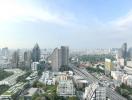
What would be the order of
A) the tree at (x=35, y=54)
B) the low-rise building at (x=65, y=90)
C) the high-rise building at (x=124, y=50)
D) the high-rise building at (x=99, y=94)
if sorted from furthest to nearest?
the high-rise building at (x=124, y=50) → the tree at (x=35, y=54) → the low-rise building at (x=65, y=90) → the high-rise building at (x=99, y=94)

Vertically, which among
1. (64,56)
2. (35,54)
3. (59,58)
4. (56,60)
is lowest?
(56,60)

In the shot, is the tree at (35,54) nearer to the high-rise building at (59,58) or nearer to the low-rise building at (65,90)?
the high-rise building at (59,58)

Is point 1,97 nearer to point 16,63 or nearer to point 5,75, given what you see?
point 5,75

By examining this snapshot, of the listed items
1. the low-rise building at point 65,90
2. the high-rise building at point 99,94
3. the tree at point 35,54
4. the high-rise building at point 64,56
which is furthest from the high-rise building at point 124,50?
the high-rise building at point 99,94

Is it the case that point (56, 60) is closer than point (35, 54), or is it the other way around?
point (56, 60)

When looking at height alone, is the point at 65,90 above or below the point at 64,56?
below

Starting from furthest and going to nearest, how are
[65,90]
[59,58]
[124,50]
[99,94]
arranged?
1. [124,50]
2. [59,58]
3. [65,90]
4. [99,94]

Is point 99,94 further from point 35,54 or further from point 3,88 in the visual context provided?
point 35,54

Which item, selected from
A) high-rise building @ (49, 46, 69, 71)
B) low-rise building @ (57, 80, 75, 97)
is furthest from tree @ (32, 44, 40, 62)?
low-rise building @ (57, 80, 75, 97)

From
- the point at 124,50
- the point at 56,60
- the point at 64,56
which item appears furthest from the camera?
the point at 124,50

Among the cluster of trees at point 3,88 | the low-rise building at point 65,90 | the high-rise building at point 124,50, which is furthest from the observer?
the high-rise building at point 124,50

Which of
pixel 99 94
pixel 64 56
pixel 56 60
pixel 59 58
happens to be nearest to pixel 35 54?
pixel 64 56
